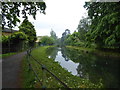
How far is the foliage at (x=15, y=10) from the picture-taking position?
8065mm

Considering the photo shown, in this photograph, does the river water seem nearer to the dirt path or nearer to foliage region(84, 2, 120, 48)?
foliage region(84, 2, 120, 48)

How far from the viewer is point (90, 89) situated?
5.09m

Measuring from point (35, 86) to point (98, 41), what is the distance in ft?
63.3

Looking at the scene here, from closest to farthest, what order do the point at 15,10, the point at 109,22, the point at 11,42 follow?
the point at 15,10
the point at 109,22
the point at 11,42

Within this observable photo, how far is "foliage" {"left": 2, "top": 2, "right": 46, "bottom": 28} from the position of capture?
8.06m

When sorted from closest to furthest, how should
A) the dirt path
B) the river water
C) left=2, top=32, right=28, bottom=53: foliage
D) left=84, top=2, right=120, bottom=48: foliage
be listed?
the dirt path < the river water < left=84, top=2, right=120, bottom=48: foliage < left=2, top=32, right=28, bottom=53: foliage

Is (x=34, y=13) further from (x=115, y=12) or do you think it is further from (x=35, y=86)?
(x=115, y=12)

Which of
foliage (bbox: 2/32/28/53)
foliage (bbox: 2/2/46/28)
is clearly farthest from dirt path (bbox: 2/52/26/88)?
foliage (bbox: 2/32/28/53)

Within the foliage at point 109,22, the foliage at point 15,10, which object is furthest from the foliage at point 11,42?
the foliage at point 109,22

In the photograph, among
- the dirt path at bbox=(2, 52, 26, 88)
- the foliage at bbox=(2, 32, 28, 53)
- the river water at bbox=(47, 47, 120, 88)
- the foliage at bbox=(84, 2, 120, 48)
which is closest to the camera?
the dirt path at bbox=(2, 52, 26, 88)

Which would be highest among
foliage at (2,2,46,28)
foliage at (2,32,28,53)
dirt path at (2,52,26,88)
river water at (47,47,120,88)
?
foliage at (2,2,46,28)

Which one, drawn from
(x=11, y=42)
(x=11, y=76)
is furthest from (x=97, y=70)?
(x=11, y=42)

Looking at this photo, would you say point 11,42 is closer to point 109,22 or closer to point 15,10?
point 15,10

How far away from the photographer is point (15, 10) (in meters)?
8.41
